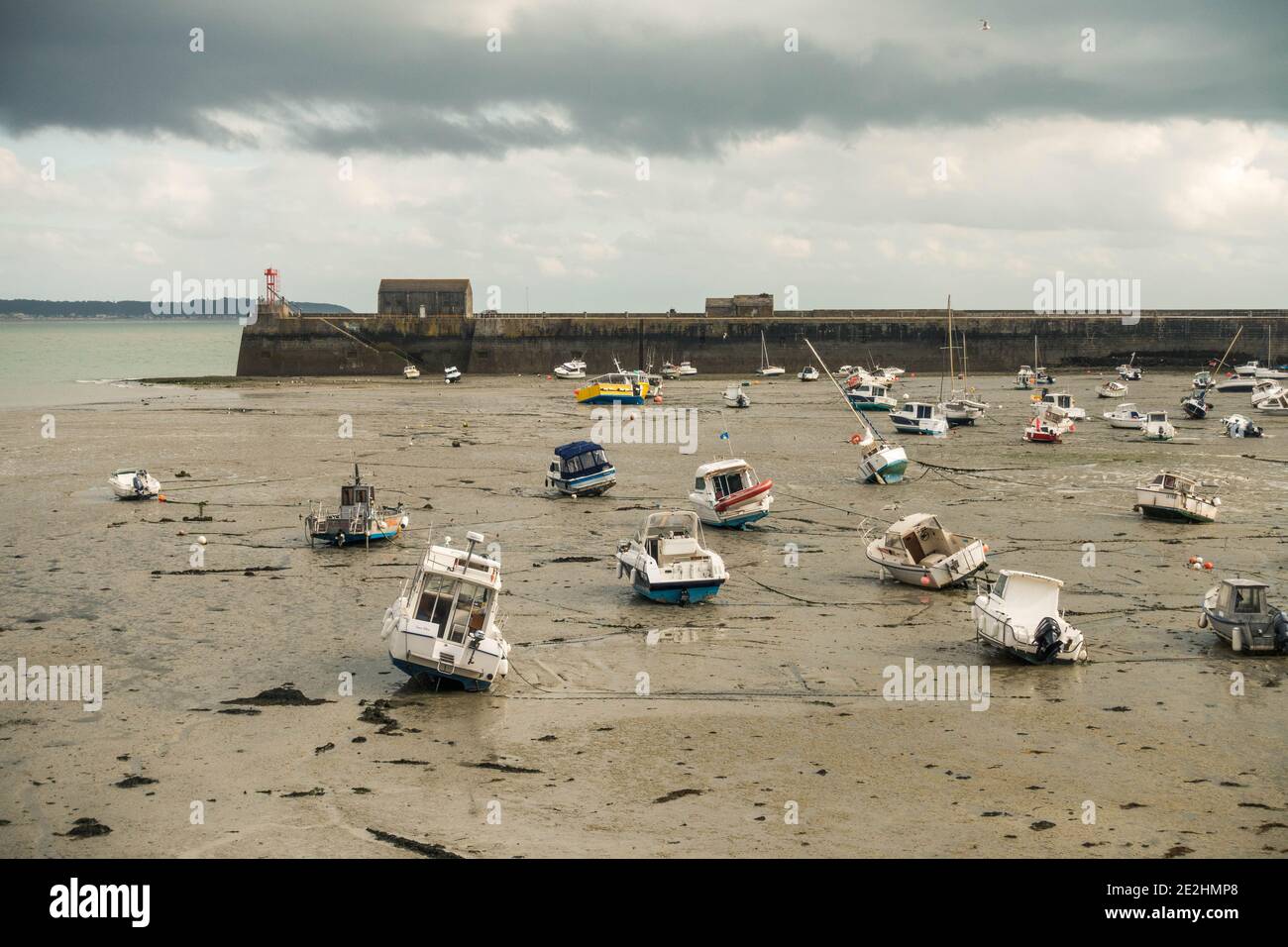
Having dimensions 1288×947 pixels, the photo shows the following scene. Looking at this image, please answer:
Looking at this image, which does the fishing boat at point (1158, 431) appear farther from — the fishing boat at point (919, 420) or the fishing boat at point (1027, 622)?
the fishing boat at point (1027, 622)

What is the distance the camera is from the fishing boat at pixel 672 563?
22.9 m

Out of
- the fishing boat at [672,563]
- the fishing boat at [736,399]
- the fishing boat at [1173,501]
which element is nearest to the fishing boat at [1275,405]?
the fishing boat at [736,399]

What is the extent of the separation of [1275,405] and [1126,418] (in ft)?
38.8

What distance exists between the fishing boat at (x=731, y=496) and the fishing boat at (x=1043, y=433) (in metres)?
22.1

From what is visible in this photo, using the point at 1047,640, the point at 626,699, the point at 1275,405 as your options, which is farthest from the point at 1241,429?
the point at 626,699

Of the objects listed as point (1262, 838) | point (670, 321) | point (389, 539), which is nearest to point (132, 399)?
point (670, 321)

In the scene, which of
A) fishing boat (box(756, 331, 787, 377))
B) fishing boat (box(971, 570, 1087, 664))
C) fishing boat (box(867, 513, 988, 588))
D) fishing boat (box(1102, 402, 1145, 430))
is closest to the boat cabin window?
fishing boat (box(971, 570, 1087, 664))

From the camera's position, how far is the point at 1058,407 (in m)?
56.1

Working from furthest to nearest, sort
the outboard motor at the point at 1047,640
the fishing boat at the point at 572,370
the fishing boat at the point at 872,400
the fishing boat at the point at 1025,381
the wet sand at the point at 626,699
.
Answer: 1. the fishing boat at the point at 572,370
2. the fishing boat at the point at 1025,381
3. the fishing boat at the point at 872,400
4. the outboard motor at the point at 1047,640
5. the wet sand at the point at 626,699

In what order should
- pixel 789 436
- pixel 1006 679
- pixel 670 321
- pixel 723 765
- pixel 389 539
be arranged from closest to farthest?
pixel 723 765 < pixel 1006 679 < pixel 389 539 < pixel 789 436 < pixel 670 321

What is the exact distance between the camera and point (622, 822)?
13.2 m

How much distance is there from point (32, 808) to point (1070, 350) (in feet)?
306

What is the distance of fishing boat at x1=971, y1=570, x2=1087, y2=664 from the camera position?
745 inches
